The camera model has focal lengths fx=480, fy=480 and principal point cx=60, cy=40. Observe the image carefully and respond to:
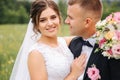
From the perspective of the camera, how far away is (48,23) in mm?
4984

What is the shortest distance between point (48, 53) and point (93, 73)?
30.8 inches

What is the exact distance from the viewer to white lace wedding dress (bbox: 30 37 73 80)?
504 cm

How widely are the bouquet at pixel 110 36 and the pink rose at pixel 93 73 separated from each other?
0.66 feet

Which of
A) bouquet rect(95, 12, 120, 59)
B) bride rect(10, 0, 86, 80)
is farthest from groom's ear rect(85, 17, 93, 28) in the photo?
bouquet rect(95, 12, 120, 59)

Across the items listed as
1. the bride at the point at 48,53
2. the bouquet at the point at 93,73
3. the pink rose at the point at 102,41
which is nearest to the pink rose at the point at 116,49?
the pink rose at the point at 102,41

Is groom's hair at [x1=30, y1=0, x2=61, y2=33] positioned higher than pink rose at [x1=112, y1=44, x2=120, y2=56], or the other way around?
groom's hair at [x1=30, y1=0, x2=61, y2=33]

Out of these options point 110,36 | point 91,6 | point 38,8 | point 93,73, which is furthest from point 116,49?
point 38,8

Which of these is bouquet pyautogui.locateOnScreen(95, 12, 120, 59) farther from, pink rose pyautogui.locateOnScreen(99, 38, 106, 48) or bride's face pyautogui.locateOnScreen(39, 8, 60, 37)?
bride's face pyautogui.locateOnScreen(39, 8, 60, 37)

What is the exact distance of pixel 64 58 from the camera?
5172mm

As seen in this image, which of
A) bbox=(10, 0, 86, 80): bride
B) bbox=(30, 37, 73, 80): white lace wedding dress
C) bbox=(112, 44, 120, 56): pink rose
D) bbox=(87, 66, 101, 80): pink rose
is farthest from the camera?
bbox=(30, 37, 73, 80): white lace wedding dress

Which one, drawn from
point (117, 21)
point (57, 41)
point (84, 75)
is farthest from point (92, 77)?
point (57, 41)

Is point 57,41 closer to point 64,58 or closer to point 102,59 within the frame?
point 64,58

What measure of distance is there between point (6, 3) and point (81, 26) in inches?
1235

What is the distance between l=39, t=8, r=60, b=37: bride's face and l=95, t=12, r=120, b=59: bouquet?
0.74 metres
